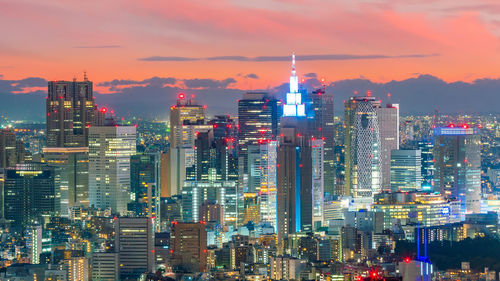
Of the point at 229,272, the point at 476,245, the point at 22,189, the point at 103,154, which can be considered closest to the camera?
the point at 229,272

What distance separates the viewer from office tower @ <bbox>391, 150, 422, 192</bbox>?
58.7 meters

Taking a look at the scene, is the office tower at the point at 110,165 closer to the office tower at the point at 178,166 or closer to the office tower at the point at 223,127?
the office tower at the point at 178,166

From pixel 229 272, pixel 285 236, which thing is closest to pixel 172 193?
pixel 285 236

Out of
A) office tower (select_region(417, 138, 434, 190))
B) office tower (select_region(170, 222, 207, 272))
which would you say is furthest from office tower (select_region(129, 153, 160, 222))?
office tower (select_region(417, 138, 434, 190))

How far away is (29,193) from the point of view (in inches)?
2050

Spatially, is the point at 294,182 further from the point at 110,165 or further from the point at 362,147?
the point at 362,147

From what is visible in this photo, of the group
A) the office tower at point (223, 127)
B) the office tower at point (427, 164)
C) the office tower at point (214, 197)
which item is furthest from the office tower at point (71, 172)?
the office tower at point (427, 164)

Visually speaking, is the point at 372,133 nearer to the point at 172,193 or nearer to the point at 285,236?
the point at 172,193

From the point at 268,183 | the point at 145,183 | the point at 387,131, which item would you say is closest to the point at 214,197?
the point at 268,183

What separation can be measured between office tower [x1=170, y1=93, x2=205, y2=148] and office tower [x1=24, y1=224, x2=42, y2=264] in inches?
613

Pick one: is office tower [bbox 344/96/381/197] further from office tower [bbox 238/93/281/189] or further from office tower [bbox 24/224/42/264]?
office tower [bbox 24/224/42/264]

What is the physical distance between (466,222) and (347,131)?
1257 centimetres

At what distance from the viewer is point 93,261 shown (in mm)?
40062

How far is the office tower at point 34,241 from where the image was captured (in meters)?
42.3
